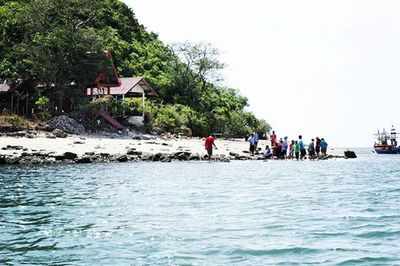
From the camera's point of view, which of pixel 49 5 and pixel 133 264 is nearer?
pixel 133 264

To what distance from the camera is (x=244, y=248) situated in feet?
28.0

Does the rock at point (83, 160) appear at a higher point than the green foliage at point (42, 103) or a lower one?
lower

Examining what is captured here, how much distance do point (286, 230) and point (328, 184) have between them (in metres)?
11.4

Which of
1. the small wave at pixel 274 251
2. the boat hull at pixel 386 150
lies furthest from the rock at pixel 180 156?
the boat hull at pixel 386 150

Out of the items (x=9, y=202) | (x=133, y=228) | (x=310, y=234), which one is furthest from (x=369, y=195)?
(x=9, y=202)

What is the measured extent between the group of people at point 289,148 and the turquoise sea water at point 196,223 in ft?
67.5

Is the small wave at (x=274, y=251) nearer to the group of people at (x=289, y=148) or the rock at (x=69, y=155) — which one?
the rock at (x=69, y=155)

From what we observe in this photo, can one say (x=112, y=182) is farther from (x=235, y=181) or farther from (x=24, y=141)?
(x=24, y=141)

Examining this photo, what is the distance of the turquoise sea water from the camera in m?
8.09

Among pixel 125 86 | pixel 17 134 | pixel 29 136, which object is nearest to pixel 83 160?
pixel 29 136

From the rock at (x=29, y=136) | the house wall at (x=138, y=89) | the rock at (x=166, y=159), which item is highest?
the house wall at (x=138, y=89)

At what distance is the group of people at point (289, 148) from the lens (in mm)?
41162

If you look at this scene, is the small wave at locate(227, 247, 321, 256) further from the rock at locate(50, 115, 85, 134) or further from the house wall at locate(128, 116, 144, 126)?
the house wall at locate(128, 116, 144, 126)

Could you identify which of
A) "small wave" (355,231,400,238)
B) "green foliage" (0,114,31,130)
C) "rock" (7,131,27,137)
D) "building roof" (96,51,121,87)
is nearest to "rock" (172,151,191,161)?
"rock" (7,131,27,137)
